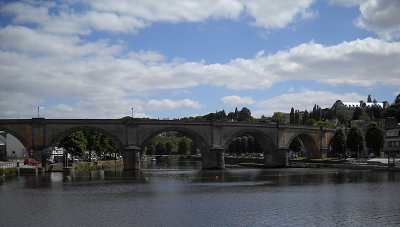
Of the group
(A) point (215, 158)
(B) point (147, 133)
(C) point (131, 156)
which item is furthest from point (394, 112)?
(C) point (131, 156)

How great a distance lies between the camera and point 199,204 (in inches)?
1330

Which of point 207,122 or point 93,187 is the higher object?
point 207,122

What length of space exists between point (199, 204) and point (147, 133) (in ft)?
129

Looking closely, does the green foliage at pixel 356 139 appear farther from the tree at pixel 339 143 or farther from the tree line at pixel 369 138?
the tree at pixel 339 143

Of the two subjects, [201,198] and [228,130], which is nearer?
[201,198]

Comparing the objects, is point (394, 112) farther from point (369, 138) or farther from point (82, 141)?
point (82, 141)

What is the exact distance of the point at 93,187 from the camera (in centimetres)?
4572

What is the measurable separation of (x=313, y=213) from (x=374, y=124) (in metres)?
67.4

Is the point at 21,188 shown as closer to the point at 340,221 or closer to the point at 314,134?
the point at 340,221

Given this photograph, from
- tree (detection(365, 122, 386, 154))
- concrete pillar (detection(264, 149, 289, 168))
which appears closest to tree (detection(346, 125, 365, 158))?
tree (detection(365, 122, 386, 154))

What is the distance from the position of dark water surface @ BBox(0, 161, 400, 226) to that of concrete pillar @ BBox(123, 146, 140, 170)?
2207 cm

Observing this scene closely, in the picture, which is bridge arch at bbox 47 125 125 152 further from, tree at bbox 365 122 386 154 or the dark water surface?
tree at bbox 365 122 386 154

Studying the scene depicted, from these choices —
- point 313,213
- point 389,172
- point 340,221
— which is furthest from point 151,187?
point 389,172

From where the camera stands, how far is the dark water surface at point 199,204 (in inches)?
1072
